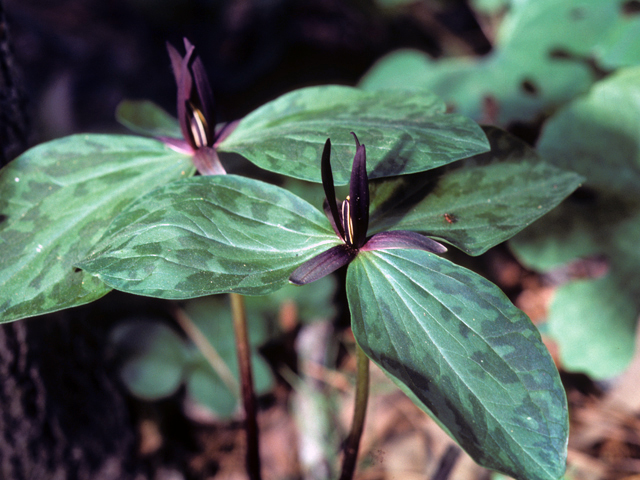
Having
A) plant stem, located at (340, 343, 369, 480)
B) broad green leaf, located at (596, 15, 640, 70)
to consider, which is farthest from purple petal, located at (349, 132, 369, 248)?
broad green leaf, located at (596, 15, 640, 70)

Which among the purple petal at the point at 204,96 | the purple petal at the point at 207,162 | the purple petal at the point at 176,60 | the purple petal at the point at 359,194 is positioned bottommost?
the purple petal at the point at 359,194

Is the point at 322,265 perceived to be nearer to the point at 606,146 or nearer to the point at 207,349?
the point at 207,349

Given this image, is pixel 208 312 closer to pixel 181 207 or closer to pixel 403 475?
pixel 403 475

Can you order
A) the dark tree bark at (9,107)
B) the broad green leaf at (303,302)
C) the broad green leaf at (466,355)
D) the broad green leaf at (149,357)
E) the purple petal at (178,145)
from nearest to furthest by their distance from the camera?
the broad green leaf at (466,355), the purple petal at (178,145), the dark tree bark at (9,107), the broad green leaf at (149,357), the broad green leaf at (303,302)

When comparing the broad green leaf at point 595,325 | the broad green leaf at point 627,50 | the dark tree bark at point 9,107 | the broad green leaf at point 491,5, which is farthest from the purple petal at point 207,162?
the broad green leaf at point 491,5

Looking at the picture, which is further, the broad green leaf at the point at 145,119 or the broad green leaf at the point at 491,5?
the broad green leaf at the point at 491,5

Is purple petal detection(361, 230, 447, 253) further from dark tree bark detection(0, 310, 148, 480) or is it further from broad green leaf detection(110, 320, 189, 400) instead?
broad green leaf detection(110, 320, 189, 400)

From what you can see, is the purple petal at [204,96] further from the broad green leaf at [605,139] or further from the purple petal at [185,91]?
the broad green leaf at [605,139]
